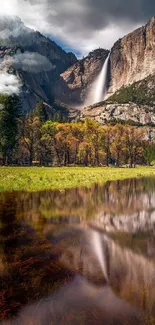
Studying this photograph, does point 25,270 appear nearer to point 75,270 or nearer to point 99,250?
point 75,270


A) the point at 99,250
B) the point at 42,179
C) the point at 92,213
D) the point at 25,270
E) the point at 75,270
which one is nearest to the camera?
the point at 25,270

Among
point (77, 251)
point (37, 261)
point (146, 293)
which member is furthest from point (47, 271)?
point (146, 293)

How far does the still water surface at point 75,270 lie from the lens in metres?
5.39

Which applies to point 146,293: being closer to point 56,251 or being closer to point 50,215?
point 56,251

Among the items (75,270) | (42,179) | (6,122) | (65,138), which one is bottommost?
(75,270)

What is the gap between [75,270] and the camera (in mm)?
7430

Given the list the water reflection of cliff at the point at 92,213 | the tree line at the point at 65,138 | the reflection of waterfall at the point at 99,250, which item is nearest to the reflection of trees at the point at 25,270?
the reflection of waterfall at the point at 99,250

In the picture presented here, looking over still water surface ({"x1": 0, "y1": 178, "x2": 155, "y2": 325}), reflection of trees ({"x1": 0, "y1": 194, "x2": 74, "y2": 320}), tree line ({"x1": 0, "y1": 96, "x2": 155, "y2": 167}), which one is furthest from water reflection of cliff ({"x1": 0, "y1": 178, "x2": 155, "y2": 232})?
tree line ({"x1": 0, "y1": 96, "x2": 155, "y2": 167})

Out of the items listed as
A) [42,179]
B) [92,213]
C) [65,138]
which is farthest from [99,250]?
[65,138]

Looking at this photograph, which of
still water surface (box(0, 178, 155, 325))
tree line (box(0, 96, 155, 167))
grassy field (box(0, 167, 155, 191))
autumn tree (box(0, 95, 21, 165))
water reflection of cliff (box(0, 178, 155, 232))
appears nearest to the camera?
still water surface (box(0, 178, 155, 325))

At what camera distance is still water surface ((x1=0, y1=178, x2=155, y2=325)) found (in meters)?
5.39

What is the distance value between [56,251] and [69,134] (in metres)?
81.2

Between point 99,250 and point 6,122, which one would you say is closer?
point 99,250

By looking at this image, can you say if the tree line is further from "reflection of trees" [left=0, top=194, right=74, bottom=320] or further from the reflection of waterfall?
"reflection of trees" [left=0, top=194, right=74, bottom=320]
